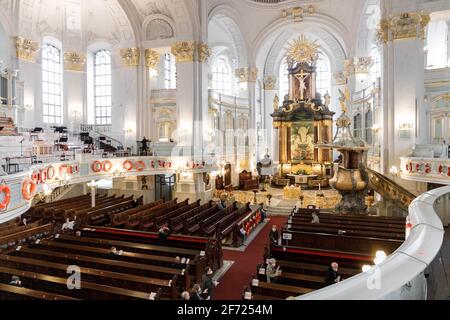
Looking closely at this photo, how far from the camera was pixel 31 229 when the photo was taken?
11273 mm

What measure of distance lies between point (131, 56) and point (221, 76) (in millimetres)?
9127

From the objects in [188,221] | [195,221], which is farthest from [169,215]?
[188,221]

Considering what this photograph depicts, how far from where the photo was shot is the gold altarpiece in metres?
25.7

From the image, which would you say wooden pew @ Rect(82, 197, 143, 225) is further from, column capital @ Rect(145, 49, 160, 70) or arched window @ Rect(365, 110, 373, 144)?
arched window @ Rect(365, 110, 373, 144)

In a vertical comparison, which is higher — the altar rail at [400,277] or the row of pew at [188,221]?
the altar rail at [400,277]

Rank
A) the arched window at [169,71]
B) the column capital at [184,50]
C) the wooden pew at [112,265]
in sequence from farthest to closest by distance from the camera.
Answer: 1. the arched window at [169,71]
2. the column capital at [184,50]
3. the wooden pew at [112,265]

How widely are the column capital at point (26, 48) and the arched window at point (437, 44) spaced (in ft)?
73.9

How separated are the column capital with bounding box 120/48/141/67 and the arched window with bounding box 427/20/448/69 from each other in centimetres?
1813

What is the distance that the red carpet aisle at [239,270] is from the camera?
8.07 metres

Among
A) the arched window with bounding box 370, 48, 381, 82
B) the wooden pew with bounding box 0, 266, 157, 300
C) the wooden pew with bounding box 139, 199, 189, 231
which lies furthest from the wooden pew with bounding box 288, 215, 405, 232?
the arched window with bounding box 370, 48, 381, 82

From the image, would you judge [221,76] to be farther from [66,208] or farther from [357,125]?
[66,208]

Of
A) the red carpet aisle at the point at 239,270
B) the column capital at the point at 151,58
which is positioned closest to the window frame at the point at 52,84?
the column capital at the point at 151,58

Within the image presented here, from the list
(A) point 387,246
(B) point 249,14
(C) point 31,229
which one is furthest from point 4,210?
(B) point 249,14

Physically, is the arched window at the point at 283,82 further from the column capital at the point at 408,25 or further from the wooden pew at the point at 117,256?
the wooden pew at the point at 117,256
